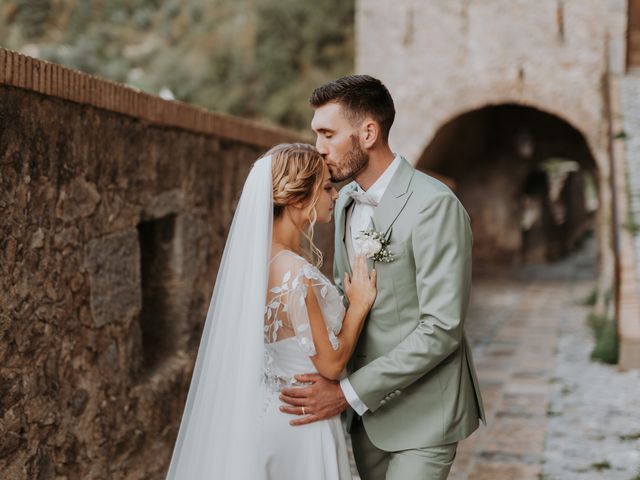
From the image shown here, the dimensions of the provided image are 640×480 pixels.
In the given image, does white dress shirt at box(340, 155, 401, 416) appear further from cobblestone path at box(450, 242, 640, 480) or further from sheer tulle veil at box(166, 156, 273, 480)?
cobblestone path at box(450, 242, 640, 480)

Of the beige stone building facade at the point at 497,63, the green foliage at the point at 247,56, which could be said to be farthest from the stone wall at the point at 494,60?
the green foliage at the point at 247,56

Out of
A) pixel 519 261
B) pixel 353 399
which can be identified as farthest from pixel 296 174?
pixel 519 261

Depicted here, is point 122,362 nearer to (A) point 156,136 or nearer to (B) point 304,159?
(A) point 156,136

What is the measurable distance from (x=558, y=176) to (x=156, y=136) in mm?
19386

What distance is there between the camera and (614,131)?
9.41m

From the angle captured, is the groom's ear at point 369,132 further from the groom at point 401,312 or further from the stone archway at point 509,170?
the stone archway at point 509,170

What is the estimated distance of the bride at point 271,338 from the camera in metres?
2.22

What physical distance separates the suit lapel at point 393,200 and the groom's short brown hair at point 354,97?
17 centimetres

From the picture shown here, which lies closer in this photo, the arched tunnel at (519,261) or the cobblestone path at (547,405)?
the cobblestone path at (547,405)

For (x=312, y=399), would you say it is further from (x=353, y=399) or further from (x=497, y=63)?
(x=497, y=63)

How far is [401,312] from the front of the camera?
7.59 ft

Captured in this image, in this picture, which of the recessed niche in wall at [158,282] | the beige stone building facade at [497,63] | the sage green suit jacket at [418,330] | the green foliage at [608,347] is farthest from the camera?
the beige stone building facade at [497,63]

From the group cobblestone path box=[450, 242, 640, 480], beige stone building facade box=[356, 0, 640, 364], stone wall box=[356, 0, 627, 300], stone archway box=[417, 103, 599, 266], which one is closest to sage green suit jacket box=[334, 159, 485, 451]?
cobblestone path box=[450, 242, 640, 480]

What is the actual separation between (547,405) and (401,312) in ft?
13.3
